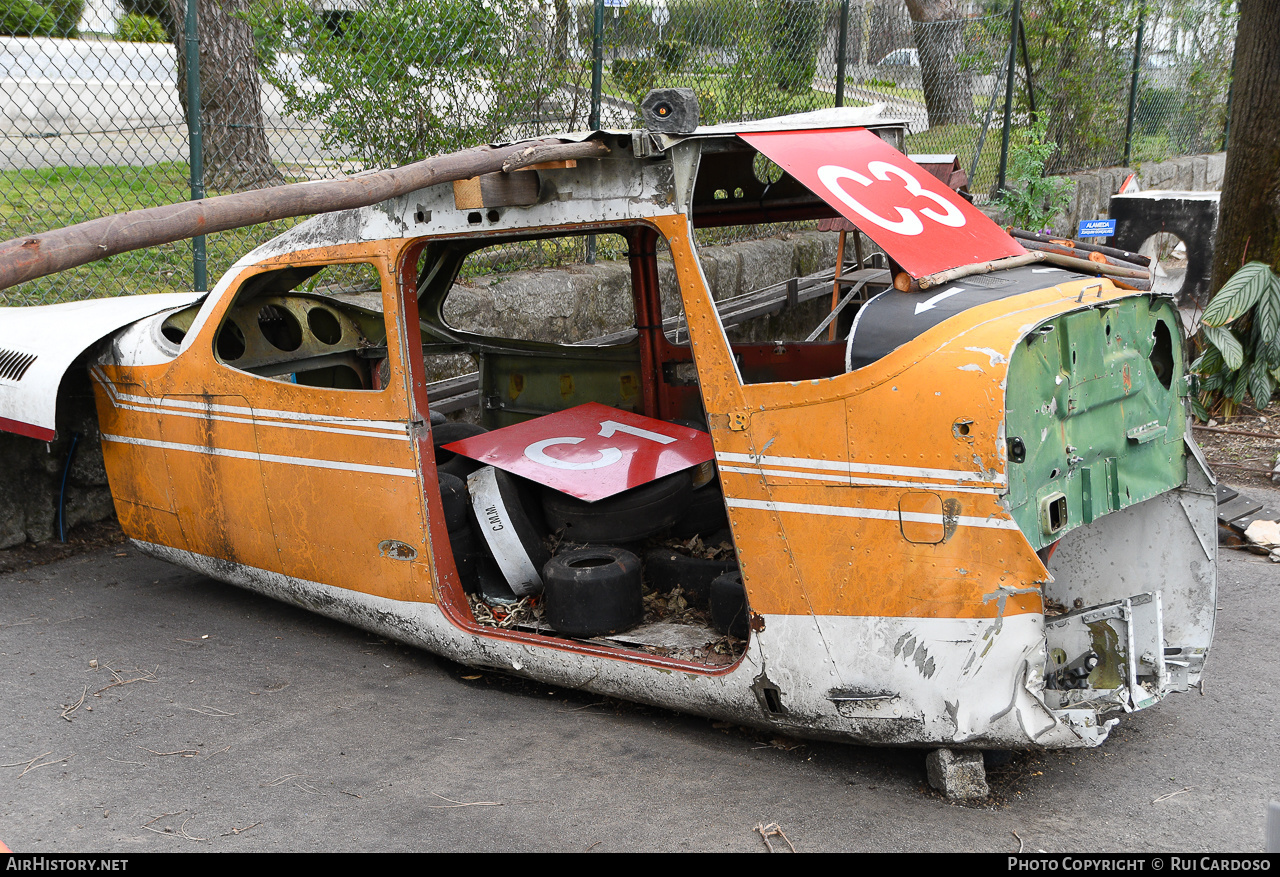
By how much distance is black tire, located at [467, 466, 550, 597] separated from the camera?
3803mm

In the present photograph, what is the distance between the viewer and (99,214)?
6027 millimetres

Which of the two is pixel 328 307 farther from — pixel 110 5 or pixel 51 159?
pixel 110 5

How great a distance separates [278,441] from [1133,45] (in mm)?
13844

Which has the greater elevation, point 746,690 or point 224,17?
point 224,17

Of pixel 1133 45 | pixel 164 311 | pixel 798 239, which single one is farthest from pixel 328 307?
pixel 1133 45

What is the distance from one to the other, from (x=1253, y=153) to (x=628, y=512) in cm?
622

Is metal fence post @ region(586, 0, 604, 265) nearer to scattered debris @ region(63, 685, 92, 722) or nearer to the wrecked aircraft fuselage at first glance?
the wrecked aircraft fuselage

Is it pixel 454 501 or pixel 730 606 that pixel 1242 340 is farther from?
pixel 454 501

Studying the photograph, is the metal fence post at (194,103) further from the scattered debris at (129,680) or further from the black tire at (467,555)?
the black tire at (467,555)

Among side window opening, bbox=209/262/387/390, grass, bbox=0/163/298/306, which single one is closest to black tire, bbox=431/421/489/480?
side window opening, bbox=209/262/387/390

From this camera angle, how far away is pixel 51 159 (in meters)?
6.34

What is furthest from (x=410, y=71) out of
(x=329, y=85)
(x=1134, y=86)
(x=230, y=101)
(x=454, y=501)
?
(x=1134, y=86)

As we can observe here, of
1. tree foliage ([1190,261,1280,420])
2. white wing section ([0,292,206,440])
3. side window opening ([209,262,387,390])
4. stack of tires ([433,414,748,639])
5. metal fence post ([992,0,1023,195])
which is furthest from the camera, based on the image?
metal fence post ([992,0,1023,195])

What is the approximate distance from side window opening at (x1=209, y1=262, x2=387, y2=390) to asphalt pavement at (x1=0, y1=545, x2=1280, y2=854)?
129cm
